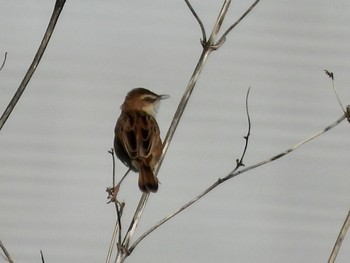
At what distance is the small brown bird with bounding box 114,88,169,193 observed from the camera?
5180 millimetres

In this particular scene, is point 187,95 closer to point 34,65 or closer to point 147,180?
point 147,180

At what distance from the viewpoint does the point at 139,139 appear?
5355mm

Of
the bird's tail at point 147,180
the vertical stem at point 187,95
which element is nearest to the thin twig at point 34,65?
the vertical stem at point 187,95

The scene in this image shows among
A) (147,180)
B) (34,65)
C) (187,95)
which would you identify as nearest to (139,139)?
(147,180)

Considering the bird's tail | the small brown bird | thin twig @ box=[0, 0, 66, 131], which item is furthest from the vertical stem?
thin twig @ box=[0, 0, 66, 131]

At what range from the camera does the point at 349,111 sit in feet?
12.9

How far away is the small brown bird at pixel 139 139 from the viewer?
204 inches

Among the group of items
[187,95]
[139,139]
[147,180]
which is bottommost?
[147,180]

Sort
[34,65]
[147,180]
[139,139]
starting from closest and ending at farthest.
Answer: [34,65], [147,180], [139,139]

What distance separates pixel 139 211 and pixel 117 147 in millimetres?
1771

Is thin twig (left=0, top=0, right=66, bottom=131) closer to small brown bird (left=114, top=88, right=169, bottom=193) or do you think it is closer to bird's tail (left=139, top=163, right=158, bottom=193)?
bird's tail (left=139, top=163, right=158, bottom=193)

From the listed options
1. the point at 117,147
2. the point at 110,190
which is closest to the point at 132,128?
the point at 117,147

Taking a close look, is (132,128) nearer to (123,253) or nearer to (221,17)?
(221,17)

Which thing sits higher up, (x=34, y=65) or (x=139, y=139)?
(x=139, y=139)
